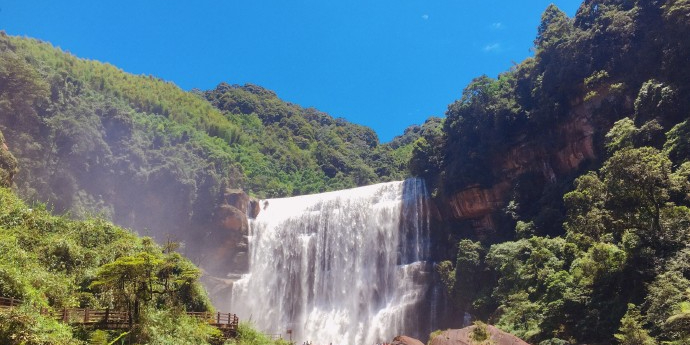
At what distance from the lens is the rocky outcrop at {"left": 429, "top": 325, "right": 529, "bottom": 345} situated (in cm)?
1625

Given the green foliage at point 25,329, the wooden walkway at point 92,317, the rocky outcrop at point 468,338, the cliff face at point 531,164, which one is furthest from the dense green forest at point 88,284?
the cliff face at point 531,164

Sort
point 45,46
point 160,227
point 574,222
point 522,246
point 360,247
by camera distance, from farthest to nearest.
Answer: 1. point 45,46
2. point 160,227
3. point 360,247
4. point 522,246
5. point 574,222

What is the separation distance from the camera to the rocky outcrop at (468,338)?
16250 millimetres

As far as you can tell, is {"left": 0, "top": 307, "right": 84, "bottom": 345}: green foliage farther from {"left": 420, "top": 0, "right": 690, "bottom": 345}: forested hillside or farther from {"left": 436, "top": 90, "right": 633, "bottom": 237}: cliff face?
{"left": 436, "top": 90, "right": 633, "bottom": 237}: cliff face

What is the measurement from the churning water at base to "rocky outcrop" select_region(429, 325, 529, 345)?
Result: 13939 millimetres

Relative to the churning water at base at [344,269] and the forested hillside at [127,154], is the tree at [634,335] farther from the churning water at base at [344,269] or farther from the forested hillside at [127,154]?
the forested hillside at [127,154]

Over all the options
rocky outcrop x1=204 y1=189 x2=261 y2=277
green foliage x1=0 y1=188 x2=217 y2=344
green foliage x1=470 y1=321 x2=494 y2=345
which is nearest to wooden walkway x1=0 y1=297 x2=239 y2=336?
green foliage x1=0 y1=188 x2=217 y2=344

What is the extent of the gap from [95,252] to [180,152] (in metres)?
23.5

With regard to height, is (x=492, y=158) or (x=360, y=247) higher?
(x=492, y=158)

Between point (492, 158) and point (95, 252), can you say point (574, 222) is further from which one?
point (95, 252)

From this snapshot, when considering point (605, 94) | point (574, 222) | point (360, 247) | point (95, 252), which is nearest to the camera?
point (95, 252)

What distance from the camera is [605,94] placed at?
2947 cm

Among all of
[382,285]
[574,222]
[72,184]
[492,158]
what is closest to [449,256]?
[382,285]

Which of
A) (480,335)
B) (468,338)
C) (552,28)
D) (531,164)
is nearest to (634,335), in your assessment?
(480,335)
